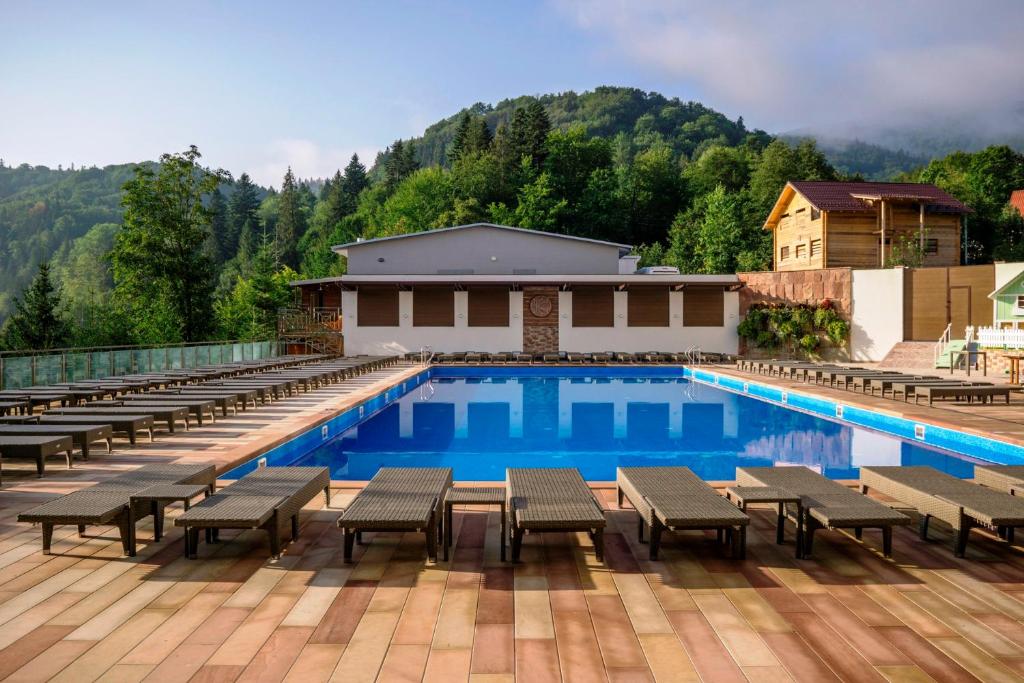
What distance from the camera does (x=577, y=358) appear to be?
19109 millimetres

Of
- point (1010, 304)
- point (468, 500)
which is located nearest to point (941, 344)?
point (1010, 304)

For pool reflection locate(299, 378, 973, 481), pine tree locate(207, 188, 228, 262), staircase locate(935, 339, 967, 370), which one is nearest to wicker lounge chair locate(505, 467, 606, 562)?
pool reflection locate(299, 378, 973, 481)

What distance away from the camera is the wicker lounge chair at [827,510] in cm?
339

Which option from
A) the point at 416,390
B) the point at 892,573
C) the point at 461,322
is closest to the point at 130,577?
the point at 892,573

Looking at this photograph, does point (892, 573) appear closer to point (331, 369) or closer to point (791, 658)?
point (791, 658)

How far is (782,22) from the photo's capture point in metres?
20.0

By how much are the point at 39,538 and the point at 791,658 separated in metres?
4.10

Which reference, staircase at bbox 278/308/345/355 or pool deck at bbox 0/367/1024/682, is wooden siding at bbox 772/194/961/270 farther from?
pool deck at bbox 0/367/1024/682

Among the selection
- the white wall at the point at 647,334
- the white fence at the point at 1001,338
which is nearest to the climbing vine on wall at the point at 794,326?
the white wall at the point at 647,334

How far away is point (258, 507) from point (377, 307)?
58.3ft

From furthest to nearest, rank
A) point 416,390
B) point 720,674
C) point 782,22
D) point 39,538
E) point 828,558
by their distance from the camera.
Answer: point 782,22, point 416,390, point 39,538, point 828,558, point 720,674

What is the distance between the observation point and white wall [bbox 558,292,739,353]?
2058 cm

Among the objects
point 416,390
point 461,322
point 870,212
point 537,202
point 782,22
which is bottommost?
point 416,390

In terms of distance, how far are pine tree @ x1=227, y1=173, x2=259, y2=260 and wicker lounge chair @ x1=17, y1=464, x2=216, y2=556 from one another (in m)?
68.6
